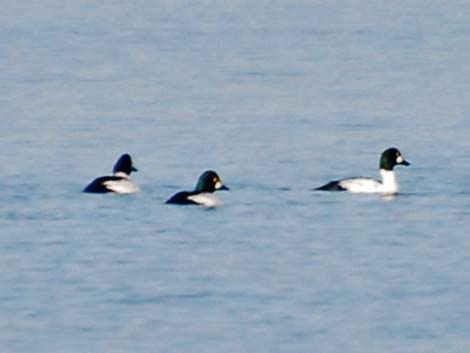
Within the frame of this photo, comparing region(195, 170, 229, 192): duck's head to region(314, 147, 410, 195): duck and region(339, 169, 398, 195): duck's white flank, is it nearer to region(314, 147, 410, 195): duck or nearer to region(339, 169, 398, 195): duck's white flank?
region(314, 147, 410, 195): duck

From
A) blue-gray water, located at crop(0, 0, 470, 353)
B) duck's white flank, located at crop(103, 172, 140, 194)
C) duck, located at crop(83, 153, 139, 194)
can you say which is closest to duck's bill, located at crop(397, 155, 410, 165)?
blue-gray water, located at crop(0, 0, 470, 353)

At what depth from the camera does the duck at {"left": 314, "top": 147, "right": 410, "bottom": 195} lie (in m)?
30.9

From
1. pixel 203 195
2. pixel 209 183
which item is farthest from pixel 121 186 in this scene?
pixel 203 195

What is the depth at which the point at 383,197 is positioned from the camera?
31.2m

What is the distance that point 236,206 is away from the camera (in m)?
29.7

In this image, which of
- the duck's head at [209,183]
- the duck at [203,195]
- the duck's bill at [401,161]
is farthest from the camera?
the duck's bill at [401,161]

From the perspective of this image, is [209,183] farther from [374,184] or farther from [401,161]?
[401,161]

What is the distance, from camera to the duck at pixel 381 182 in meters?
30.9

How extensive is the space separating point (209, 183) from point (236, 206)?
50cm

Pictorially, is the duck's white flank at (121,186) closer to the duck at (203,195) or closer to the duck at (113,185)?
the duck at (113,185)

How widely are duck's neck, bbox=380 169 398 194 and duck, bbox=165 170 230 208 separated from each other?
2.78 m

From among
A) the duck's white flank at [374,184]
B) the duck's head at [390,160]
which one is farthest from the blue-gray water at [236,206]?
the duck's head at [390,160]

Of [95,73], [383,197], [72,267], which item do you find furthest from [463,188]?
[95,73]

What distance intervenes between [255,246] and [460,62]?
1194 inches
